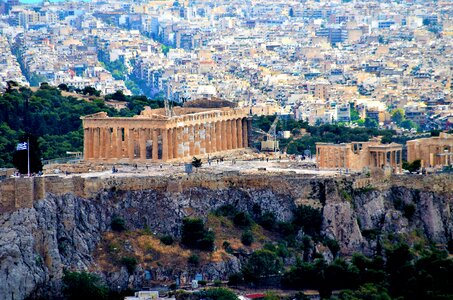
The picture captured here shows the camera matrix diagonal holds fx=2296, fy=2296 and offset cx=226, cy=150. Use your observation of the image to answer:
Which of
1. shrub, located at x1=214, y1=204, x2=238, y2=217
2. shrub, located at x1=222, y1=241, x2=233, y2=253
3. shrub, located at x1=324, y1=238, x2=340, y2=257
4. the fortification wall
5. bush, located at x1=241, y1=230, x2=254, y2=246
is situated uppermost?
the fortification wall

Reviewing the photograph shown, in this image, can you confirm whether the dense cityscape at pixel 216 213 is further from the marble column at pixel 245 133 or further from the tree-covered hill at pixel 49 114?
the tree-covered hill at pixel 49 114

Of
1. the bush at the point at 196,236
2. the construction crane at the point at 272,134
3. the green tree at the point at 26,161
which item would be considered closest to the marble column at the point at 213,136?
the construction crane at the point at 272,134

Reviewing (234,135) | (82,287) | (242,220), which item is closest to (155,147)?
(234,135)

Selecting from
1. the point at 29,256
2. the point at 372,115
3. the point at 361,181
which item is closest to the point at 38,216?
the point at 29,256

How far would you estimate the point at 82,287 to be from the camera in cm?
8444

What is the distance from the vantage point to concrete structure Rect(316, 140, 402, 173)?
10175 centimetres

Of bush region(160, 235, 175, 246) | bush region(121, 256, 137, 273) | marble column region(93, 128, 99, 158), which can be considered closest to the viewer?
bush region(121, 256, 137, 273)

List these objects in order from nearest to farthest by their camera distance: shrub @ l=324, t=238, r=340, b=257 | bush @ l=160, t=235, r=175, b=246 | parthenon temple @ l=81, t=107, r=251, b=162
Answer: bush @ l=160, t=235, r=175, b=246
shrub @ l=324, t=238, r=340, b=257
parthenon temple @ l=81, t=107, r=251, b=162

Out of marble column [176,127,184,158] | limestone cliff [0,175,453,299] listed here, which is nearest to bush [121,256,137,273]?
limestone cliff [0,175,453,299]

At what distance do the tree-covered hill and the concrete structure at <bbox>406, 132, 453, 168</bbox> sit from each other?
675 inches

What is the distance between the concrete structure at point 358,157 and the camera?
334 ft

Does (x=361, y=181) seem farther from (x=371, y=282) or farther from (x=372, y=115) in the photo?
(x=372, y=115)

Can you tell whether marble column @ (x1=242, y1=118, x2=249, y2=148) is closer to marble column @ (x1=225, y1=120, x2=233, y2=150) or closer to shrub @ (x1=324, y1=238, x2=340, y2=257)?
marble column @ (x1=225, y1=120, x2=233, y2=150)

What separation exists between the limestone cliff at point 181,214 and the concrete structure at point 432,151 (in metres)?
→ 5.44
